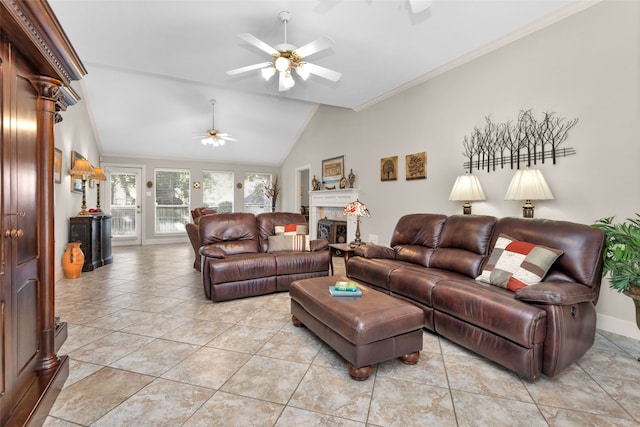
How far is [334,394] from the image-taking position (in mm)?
1698

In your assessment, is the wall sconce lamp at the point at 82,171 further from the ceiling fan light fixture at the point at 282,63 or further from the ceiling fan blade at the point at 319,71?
the ceiling fan blade at the point at 319,71

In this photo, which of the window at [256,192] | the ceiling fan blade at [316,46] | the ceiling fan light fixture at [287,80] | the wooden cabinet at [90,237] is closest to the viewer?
the ceiling fan blade at [316,46]

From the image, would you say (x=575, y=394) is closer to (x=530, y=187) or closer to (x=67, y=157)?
(x=530, y=187)

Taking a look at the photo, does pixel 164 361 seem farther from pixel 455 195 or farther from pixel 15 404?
pixel 455 195

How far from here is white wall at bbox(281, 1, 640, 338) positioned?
7.98 ft

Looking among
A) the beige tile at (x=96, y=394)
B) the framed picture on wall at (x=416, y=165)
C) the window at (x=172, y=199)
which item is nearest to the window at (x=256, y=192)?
the window at (x=172, y=199)

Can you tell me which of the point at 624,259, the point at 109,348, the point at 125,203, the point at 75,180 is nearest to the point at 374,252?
the point at 624,259

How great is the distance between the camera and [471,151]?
11.9 feet

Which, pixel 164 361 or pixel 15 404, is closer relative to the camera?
pixel 15 404

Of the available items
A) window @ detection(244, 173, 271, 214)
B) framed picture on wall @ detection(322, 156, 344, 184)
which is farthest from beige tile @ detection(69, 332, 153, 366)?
window @ detection(244, 173, 271, 214)

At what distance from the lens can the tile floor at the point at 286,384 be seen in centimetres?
151

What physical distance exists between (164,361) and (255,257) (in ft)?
5.16

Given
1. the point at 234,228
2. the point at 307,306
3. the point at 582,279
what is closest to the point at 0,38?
the point at 307,306

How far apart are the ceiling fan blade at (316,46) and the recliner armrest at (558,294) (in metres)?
2.44
